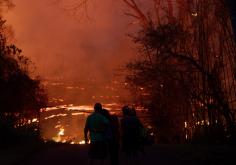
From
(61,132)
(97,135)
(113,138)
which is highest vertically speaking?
(97,135)

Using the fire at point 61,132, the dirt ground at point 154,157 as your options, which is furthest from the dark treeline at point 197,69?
the fire at point 61,132

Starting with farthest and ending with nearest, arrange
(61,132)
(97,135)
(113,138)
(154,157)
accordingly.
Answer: (61,132) < (154,157) < (113,138) < (97,135)

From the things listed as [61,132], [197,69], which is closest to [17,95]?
[197,69]

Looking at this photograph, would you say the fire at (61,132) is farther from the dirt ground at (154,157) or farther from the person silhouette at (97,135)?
the person silhouette at (97,135)

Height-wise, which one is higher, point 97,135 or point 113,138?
point 97,135

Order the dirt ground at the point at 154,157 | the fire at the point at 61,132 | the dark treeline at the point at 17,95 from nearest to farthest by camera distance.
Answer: the dirt ground at the point at 154,157, the dark treeline at the point at 17,95, the fire at the point at 61,132

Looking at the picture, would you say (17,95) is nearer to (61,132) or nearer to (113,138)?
(113,138)

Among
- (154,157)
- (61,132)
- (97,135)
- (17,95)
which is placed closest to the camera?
(97,135)

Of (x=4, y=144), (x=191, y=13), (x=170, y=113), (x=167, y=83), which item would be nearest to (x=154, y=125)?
(x=170, y=113)

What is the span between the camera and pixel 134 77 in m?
22.8

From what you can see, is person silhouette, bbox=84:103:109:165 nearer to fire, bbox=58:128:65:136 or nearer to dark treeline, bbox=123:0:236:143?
dark treeline, bbox=123:0:236:143

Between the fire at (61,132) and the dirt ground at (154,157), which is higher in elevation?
the dirt ground at (154,157)

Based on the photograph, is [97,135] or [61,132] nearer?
[97,135]

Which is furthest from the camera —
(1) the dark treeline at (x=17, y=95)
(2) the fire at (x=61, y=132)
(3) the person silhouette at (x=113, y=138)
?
(2) the fire at (x=61, y=132)
